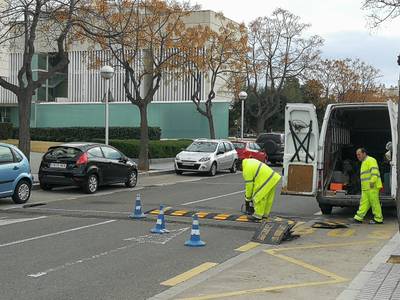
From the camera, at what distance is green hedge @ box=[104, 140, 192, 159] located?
2994cm

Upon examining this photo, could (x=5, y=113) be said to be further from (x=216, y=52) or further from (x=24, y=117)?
(x=24, y=117)

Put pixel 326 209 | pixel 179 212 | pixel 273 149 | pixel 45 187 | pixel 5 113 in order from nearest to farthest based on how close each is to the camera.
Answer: pixel 179 212 < pixel 326 209 < pixel 45 187 < pixel 273 149 < pixel 5 113

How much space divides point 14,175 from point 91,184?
11.5 ft

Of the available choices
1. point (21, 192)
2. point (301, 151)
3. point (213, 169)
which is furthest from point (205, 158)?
point (301, 151)

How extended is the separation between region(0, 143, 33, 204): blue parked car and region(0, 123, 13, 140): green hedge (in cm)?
3018

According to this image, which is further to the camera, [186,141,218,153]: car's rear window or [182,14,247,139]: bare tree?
[182,14,247,139]: bare tree

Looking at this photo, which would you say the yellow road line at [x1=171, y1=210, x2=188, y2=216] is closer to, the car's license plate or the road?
the road

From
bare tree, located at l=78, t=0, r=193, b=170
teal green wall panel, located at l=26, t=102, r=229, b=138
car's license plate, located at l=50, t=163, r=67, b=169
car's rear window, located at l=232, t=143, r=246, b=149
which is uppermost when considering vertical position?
bare tree, located at l=78, t=0, r=193, b=170

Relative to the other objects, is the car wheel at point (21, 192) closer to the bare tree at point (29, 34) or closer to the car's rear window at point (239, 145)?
the bare tree at point (29, 34)

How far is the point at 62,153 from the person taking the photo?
1692 cm

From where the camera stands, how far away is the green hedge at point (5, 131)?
42938 mm

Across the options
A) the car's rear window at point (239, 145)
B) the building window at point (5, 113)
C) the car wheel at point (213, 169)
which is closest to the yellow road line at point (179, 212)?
the car wheel at point (213, 169)

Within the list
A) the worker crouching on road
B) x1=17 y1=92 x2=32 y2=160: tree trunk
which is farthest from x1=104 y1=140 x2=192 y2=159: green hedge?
the worker crouching on road

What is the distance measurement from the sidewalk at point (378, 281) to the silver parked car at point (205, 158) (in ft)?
55.1
